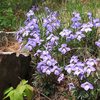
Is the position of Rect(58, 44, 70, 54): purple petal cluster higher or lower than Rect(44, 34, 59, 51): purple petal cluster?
lower

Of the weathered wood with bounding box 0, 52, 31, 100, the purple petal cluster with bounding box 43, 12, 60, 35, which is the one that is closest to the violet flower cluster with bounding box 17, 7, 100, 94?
the purple petal cluster with bounding box 43, 12, 60, 35

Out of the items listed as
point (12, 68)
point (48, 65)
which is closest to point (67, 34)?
point (48, 65)

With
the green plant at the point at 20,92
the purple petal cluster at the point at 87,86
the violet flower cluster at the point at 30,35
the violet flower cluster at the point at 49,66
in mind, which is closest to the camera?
the purple petal cluster at the point at 87,86

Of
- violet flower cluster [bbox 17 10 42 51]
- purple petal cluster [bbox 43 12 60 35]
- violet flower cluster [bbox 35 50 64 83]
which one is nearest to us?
violet flower cluster [bbox 35 50 64 83]

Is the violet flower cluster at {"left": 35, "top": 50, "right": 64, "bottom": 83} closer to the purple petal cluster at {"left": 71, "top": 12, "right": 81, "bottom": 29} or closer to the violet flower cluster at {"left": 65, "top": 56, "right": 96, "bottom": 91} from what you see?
the violet flower cluster at {"left": 65, "top": 56, "right": 96, "bottom": 91}

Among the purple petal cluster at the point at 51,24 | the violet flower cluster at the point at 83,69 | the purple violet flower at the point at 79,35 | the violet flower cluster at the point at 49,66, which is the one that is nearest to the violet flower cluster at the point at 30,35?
the purple petal cluster at the point at 51,24

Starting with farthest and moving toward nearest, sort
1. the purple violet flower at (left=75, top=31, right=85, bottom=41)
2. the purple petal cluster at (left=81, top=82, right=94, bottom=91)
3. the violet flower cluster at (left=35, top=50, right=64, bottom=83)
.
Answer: the purple violet flower at (left=75, top=31, right=85, bottom=41) < the violet flower cluster at (left=35, top=50, right=64, bottom=83) < the purple petal cluster at (left=81, top=82, right=94, bottom=91)

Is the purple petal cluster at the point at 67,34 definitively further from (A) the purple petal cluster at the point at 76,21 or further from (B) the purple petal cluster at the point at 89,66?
(B) the purple petal cluster at the point at 89,66

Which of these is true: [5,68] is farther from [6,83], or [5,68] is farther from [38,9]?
[38,9]
